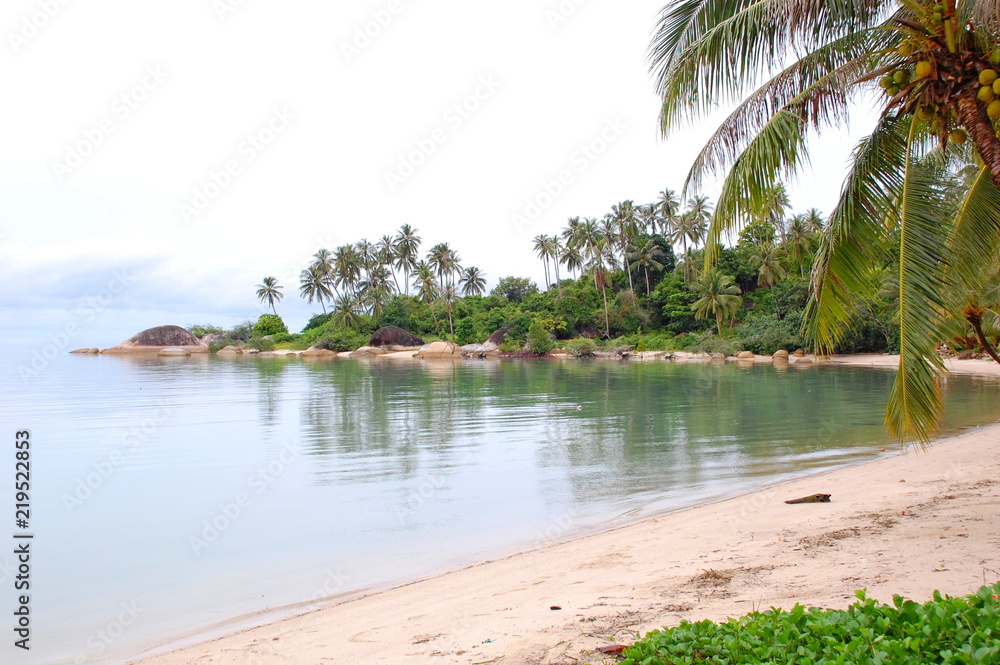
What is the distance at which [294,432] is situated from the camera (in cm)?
1797

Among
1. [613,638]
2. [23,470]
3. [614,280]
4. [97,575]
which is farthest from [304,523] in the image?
[614,280]

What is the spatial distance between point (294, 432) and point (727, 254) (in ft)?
189

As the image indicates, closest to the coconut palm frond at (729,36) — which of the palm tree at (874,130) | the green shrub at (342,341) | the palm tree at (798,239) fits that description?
the palm tree at (874,130)

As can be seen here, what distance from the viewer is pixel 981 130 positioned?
5430 millimetres

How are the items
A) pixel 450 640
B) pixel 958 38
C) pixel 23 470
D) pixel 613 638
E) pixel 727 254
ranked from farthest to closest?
pixel 727 254, pixel 23 470, pixel 958 38, pixel 450 640, pixel 613 638

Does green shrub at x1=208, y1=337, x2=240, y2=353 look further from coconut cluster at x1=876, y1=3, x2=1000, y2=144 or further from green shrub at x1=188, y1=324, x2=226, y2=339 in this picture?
coconut cluster at x1=876, y1=3, x2=1000, y2=144

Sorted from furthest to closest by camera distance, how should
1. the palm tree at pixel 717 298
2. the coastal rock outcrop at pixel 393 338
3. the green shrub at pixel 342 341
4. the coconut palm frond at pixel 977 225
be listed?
the green shrub at pixel 342 341
the coastal rock outcrop at pixel 393 338
the palm tree at pixel 717 298
the coconut palm frond at pixel 977 225

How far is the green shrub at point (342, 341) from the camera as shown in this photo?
77250 mm

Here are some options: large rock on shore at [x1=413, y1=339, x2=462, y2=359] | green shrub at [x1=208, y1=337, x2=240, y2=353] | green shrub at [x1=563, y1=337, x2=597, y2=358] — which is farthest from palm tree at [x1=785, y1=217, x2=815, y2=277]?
green shrub at [x1=208, y1=337, x2=240, y2=353]

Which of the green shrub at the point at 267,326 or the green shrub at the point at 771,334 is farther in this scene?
the green shrub at the point at 267,326

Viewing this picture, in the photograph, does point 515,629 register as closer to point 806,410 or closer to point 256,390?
point 806,410

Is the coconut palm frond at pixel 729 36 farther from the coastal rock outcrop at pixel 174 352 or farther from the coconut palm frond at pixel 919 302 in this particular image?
the coastal rock outcrop at pixel 174 352

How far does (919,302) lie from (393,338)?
72.0 meters

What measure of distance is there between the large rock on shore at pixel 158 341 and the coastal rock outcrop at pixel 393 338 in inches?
923
